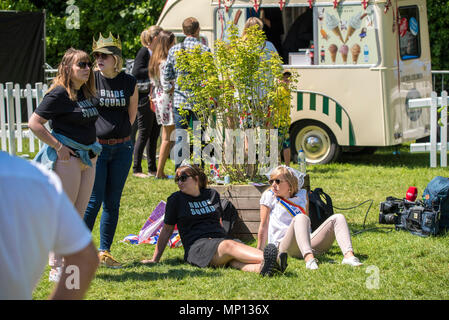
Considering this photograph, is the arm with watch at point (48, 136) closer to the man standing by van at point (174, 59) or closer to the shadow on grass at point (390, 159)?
the man standing by van at point (174, 59)

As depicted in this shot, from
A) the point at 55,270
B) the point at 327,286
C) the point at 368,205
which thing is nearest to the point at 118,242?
the point at 55,270

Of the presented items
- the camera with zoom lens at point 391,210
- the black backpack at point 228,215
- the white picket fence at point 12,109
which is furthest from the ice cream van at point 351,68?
the black backpack at point 228,215

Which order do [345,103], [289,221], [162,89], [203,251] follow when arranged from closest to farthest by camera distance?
[203,251] → [289,221] → [162,89] → [345,103]

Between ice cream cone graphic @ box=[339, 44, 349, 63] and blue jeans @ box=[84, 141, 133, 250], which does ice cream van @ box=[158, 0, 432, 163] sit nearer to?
ice cream cone graphic @ box=[339, 44, 349, 63]

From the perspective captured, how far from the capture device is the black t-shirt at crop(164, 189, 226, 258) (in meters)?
5.61

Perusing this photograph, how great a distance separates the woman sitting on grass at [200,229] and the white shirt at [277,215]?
0.40 metres

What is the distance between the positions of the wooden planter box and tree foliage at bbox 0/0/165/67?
10.4m

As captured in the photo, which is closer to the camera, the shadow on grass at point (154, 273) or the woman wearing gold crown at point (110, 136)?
the shadow on grass at point (154, 273)

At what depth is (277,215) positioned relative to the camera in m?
5.80

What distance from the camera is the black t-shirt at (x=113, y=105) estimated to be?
5.49 meters

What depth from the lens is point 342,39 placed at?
33.8 feet

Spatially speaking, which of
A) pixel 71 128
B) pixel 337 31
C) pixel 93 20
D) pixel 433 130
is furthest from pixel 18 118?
pixel 71 128

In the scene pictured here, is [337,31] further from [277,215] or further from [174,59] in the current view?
[277,215]

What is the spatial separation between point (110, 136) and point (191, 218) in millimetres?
899
